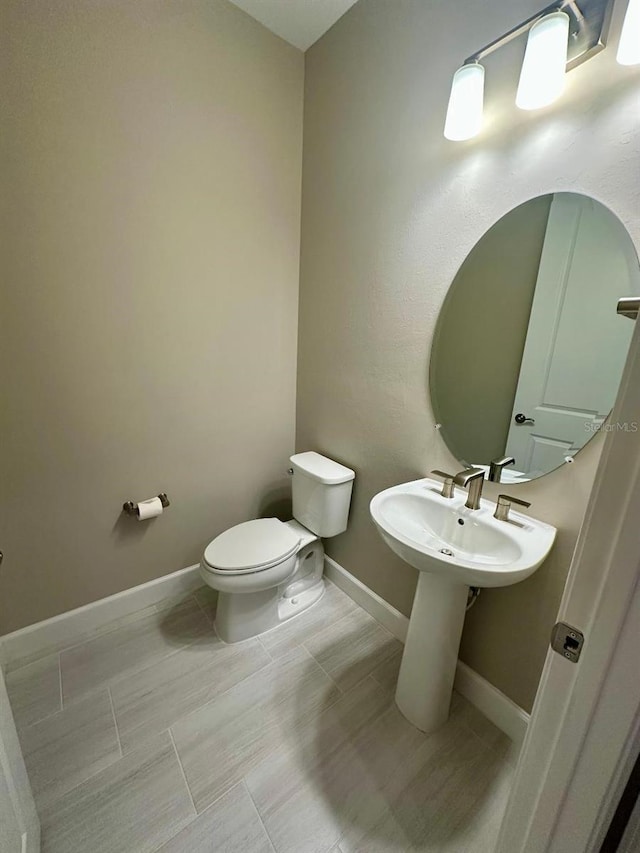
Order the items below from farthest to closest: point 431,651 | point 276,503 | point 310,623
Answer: point 276,503 < point 310,623 < point 431,651

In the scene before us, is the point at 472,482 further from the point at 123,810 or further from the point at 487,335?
the point at 123,810

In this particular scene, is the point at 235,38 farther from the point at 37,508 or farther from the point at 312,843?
the point at 312,843

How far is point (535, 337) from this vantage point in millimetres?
1090

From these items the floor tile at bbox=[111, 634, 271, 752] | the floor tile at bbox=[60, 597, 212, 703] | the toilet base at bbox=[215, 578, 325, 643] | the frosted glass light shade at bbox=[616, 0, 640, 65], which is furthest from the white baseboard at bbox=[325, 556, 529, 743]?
the frosted glass light shade at bbox=[616, 0, 640, 65]

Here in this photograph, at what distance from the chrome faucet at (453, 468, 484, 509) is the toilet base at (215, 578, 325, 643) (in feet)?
3.28

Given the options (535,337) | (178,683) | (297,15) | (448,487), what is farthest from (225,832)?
(297,15)

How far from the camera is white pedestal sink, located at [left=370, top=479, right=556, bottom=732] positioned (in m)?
1.02

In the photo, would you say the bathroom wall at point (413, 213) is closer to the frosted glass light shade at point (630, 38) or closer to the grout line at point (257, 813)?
the frosted glass light shade at point (630, 38)

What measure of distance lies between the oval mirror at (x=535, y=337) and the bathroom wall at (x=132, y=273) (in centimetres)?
101

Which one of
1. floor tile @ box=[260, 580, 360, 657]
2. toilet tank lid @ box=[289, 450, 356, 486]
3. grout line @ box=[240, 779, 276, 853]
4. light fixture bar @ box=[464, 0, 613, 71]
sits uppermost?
light fixture bar @ box=[464, 0, 613, 71]

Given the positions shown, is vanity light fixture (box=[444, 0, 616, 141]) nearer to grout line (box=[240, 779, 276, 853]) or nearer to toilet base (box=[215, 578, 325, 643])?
toilet base (box=[215, 578, 325, 643])

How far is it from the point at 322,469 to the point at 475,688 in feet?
3.48

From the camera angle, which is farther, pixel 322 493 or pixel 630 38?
pixel 322 493

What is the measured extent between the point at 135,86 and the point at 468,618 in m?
2.36
